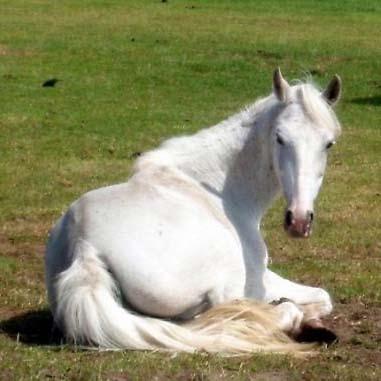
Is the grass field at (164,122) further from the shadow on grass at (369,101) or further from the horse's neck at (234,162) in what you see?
the horse's neck at (234,162)

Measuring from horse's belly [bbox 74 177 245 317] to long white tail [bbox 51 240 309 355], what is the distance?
0.09 meters

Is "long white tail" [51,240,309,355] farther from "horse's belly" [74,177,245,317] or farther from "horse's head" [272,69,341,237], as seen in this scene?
"horse's head" [272,69,341,237]

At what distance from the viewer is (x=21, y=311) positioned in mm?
7453

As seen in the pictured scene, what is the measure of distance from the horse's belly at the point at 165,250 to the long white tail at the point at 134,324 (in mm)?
86

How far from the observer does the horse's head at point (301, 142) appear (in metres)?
6.39

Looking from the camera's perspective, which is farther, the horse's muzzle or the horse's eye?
the horse's eye

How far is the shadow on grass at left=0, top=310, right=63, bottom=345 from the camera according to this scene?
659 cm

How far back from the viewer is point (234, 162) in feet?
23.4

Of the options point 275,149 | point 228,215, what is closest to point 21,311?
point 228,215

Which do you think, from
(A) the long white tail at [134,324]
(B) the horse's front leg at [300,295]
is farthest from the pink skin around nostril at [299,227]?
(B) the horse's front leg at [300,295]

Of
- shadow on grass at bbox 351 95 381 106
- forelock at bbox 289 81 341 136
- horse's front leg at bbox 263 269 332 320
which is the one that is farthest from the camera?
shadow on grass at bbox 351 95 381 106

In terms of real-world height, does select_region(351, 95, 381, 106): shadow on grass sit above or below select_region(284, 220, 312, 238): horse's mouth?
below

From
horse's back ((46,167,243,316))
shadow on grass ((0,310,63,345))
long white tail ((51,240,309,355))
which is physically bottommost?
shadow on grass ((0,310,63,345))

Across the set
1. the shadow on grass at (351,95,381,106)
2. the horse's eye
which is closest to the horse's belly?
the horse's eye
